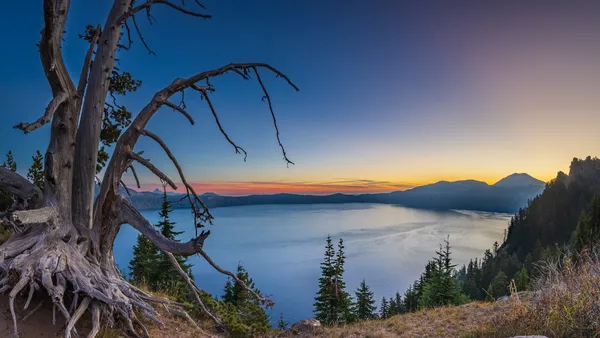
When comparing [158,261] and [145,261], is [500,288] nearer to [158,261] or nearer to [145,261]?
[158,261]

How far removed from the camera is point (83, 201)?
5.78 m

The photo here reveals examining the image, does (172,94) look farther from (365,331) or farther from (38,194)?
(365,331)

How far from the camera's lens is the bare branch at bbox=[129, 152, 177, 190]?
19.2 ft

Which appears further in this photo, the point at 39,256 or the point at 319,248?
the point at 319,248

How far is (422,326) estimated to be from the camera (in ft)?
25.0

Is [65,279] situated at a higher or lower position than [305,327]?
higher

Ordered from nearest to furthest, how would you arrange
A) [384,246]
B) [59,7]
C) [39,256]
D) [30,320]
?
[30,320], [39,256], [59,7], [384,246]

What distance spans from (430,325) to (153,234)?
21.3 feet

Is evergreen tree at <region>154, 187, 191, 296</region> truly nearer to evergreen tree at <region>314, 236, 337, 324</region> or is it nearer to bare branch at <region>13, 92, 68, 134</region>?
bare branch at <region>13, 92, 68, 134</region>

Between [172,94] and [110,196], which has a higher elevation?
[172,94]

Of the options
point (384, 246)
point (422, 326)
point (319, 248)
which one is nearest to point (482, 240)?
point (384, 246)

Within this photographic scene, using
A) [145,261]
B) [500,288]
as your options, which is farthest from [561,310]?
[500,288]

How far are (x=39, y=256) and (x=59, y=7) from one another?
393cm

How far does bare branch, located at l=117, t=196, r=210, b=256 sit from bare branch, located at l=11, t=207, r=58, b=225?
40.2 inches
